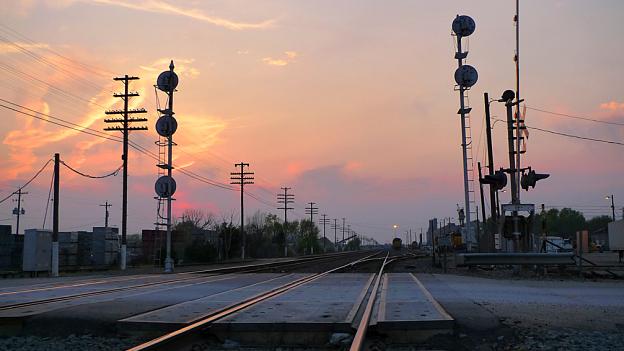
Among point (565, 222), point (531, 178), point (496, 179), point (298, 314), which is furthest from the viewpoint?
point (565, 222)

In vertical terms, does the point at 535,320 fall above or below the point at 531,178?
below

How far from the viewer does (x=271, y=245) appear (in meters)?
96.5

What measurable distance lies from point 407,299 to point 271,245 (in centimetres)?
8385

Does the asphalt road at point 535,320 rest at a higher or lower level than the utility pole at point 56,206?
lower

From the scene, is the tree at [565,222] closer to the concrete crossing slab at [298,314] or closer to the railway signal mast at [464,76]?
the railway signal mast at [464,76]

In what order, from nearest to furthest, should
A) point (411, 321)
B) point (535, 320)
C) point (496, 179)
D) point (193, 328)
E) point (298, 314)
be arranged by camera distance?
1. point (193, 328)
2. point (411, 321)
3. point (535, 320)
4. point (298, 314)
5. point (496, 179)

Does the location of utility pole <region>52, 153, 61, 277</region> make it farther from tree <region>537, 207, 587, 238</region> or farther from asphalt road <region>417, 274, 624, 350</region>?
tree <region>537, 207, 587, 238</region>

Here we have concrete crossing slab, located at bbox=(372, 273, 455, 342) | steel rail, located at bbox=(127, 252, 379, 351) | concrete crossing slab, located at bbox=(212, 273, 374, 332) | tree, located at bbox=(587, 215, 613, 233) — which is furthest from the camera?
tree, located at bbox=(587, 215, 613, 233)

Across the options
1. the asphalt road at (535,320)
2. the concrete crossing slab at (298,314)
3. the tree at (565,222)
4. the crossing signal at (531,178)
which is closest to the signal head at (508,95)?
the crossing signal at (531,178)

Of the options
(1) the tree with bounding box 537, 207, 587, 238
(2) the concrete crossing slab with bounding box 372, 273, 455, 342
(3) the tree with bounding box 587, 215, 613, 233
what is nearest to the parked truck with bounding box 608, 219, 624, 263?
(2) the concrete crossing slab with bounding box 372, 273, 455, 342

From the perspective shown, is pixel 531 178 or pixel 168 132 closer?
pixel 531 178

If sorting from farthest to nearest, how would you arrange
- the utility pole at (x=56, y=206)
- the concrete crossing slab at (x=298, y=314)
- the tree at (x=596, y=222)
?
the tree at (x=596, y=222), the utility pole at (x=56, y=206), the concrete crossing slab at (x=298, y=314)

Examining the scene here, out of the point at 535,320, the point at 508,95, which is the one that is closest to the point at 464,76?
the point at 508,95

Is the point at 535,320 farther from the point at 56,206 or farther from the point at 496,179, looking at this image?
the point at 56,206
